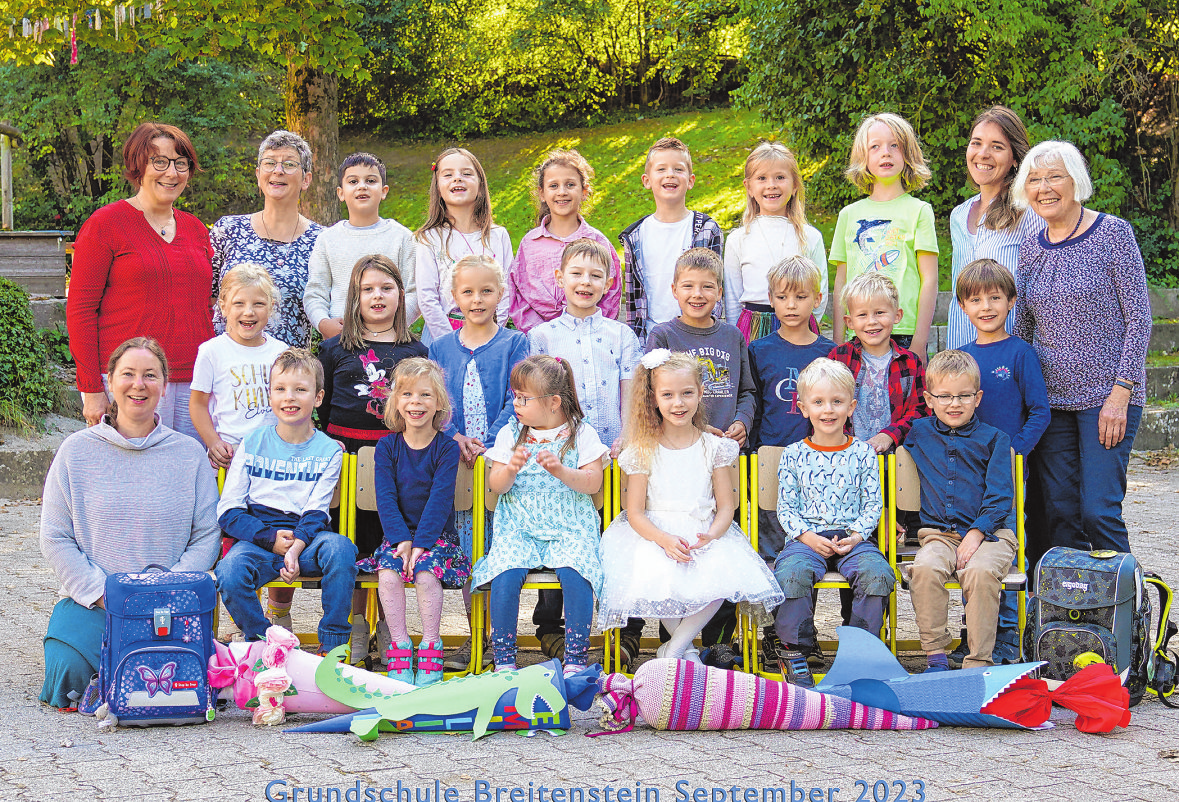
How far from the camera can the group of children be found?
4.30 m

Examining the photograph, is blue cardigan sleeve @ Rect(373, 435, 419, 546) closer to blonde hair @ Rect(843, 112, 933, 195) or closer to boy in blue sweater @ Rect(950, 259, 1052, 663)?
boy in blue sweater @ Rect(950, 259, 1052, 663)

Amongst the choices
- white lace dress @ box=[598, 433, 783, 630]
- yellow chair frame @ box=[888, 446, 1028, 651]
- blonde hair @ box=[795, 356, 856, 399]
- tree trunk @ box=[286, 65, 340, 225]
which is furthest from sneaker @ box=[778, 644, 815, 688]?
tree trunk @ box=[286, 65, 340, 225]

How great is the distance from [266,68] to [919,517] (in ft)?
60.1

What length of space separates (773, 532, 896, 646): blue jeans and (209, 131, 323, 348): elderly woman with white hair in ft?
8.32

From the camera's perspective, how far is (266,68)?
2031 cm

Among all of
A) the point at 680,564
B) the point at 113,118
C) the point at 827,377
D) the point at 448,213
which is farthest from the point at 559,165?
the point at 113,118

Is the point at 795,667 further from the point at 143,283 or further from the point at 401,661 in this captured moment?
the point at 143,283

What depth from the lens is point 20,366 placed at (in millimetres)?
9273

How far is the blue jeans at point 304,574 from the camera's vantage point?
418 centimetres

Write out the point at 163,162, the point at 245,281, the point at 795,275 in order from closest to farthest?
1. the point at 245,281
2. the point at 795,275
3. the point at 163,162

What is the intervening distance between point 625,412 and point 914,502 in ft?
4.05

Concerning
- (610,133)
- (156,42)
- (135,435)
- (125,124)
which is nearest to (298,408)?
(135,435)

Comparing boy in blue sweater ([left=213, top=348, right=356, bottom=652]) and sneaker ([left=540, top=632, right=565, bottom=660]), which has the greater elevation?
boy in blue sweater ([left=213, top=348, right=356, bottom=652])

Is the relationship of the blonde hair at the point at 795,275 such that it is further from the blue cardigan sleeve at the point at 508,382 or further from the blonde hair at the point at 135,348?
the blonde hair at the point at 135,348
